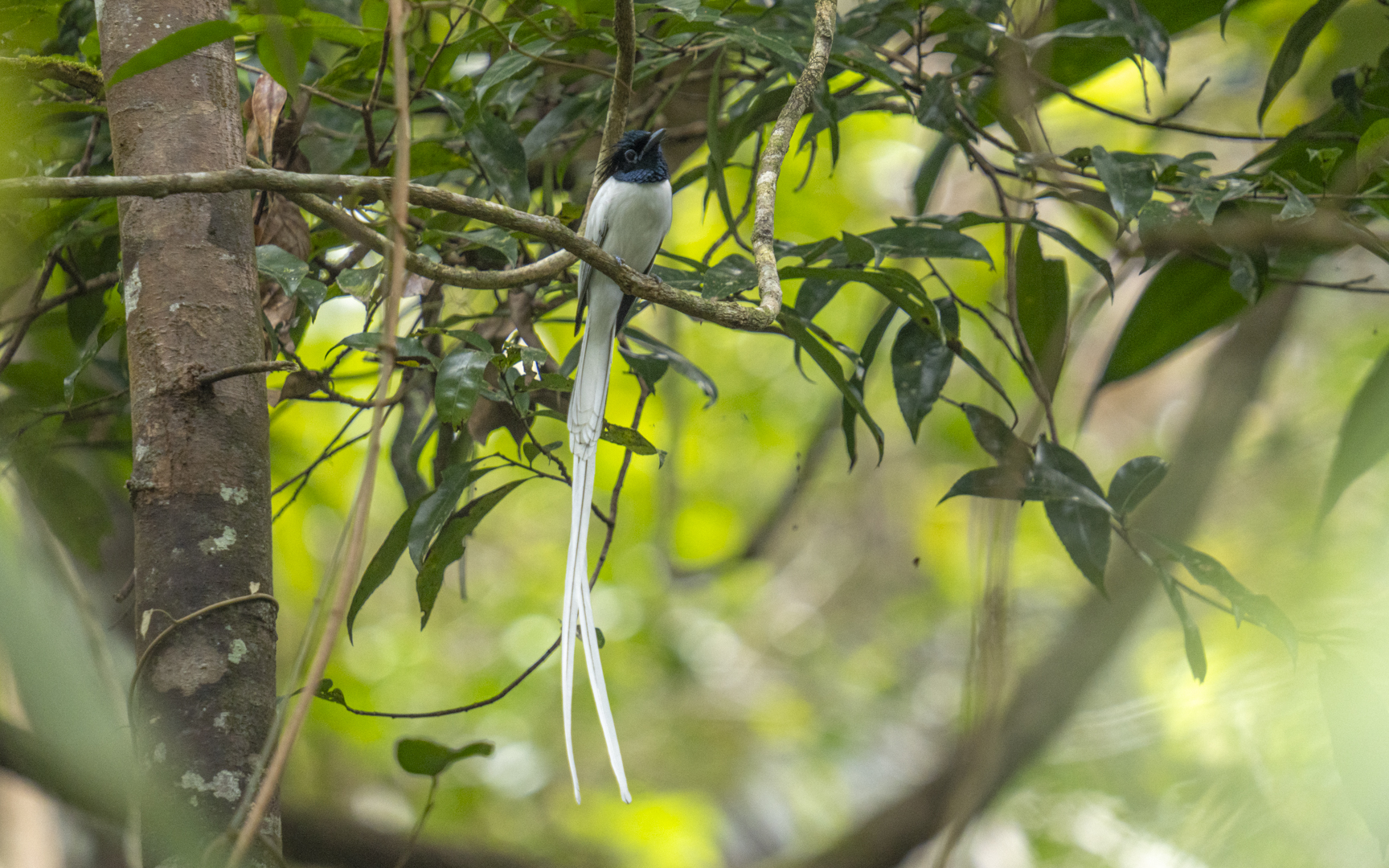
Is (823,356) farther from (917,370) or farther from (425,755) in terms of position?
(425,755)

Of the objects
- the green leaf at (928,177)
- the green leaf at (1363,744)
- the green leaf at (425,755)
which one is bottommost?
the green leaf at (1363,744)

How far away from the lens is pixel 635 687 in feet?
14.2

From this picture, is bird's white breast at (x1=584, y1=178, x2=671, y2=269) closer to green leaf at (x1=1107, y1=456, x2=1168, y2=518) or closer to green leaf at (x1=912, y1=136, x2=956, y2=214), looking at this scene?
green leaf at (x1=912, y1=136, x2=956, y2=214)

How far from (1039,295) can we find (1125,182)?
36 cm

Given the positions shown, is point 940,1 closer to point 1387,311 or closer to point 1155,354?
point 1155,354

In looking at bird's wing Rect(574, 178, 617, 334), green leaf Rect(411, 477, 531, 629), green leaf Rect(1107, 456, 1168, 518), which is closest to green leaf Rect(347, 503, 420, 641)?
green leaf Rect(411, 477, 531, 629)

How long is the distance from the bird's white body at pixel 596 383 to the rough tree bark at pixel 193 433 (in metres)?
0.35

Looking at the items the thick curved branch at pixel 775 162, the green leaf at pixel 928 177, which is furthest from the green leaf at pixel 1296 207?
the green leaf at pixel 928 177

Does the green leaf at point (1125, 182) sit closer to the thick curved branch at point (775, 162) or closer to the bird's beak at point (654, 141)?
the thick curved branch at point (775, 162)

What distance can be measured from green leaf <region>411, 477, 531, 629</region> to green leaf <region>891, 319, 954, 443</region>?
0.66m

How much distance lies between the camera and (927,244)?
1569 mm

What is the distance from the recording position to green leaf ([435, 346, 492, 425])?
4.03 feet

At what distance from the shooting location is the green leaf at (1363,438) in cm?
163

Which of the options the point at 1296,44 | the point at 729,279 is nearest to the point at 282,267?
the point at 729,279
